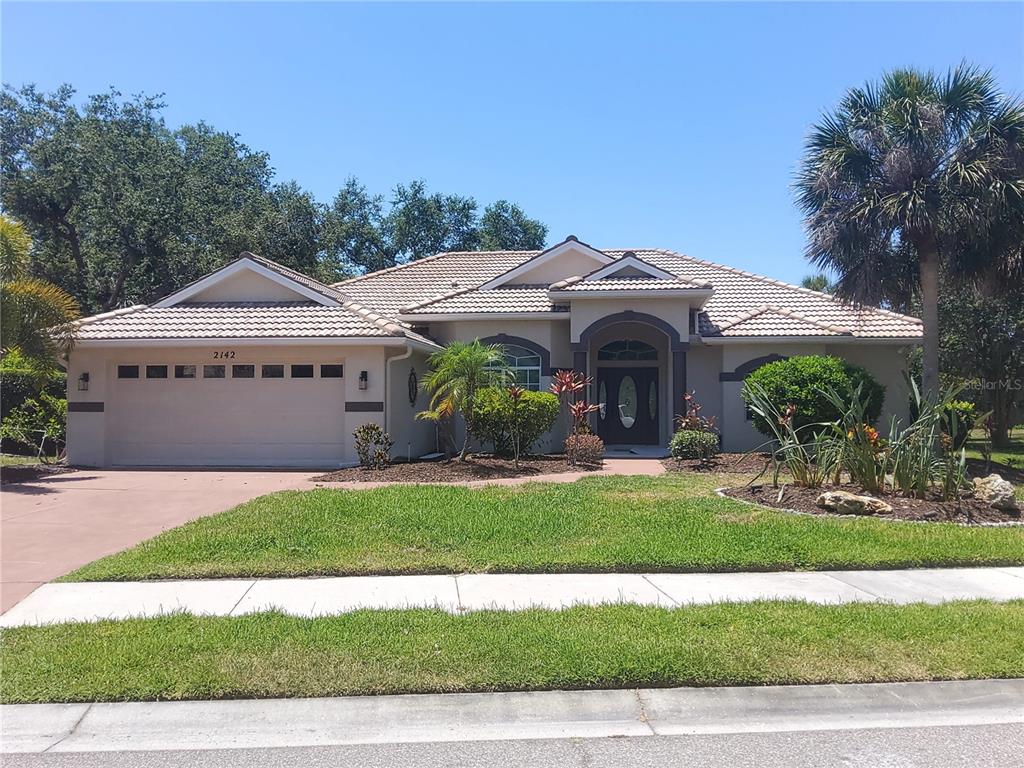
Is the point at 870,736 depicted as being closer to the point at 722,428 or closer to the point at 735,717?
the point at 735,717

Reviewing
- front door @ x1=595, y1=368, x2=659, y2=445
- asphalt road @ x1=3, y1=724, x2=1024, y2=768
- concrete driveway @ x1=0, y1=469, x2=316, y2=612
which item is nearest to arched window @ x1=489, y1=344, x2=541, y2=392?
front door @ x1=595, y1=368, x2=659, y2=445

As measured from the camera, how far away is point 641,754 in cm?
416

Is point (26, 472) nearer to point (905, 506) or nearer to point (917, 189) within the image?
point (905, 506)

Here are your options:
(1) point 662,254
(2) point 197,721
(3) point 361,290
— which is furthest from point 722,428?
(2) point 197,721

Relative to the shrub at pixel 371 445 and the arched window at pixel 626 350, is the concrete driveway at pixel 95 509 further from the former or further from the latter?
the arched window at pixel 626 350

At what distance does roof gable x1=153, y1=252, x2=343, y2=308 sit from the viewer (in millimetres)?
17844

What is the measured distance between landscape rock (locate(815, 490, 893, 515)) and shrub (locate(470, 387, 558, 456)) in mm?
6985

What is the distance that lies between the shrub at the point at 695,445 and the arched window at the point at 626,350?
4.56m

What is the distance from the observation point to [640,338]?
20766mm

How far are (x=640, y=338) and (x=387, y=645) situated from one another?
16281 mm

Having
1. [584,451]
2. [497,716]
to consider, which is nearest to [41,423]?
[584,451]

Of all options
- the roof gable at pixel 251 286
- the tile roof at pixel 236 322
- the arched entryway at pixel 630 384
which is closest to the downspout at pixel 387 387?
the tile roof at pixel 236 322

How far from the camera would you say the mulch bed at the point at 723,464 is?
15391mm

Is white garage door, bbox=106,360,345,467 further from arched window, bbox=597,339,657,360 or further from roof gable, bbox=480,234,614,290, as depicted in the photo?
arched window, bbox=597,339,657,360
